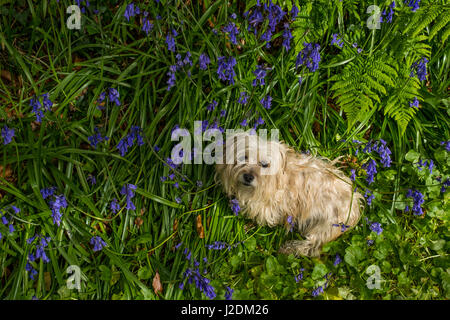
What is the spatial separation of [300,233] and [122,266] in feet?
5.04

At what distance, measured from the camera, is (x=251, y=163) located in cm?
310

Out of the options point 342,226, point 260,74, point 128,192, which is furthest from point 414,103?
point 128,192

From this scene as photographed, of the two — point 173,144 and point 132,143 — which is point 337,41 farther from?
point 132,143

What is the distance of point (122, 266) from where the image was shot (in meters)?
2.99

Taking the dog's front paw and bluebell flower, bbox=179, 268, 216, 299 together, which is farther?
the dog's front paw

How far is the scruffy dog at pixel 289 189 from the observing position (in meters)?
3.10

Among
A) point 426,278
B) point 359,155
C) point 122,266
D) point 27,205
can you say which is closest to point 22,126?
point 27,205

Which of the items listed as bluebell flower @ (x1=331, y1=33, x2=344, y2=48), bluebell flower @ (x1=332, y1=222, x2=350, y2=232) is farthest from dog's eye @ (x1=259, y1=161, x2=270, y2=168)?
bluebell flower @ (x1=331, y1=33, x2=344, y2=48)

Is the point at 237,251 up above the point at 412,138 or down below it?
below

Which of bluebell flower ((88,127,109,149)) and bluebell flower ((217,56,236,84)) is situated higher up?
bluebell flower ((217,56,236,84))

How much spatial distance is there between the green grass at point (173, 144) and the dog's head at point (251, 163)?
29cm

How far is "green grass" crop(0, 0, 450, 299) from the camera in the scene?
10.0 feet

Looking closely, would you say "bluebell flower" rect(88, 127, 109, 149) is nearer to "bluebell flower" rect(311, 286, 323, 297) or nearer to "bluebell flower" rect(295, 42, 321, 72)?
"bluebell flower" rect(295, 42, 321, 72)

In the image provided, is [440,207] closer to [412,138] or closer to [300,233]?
[412,138]
